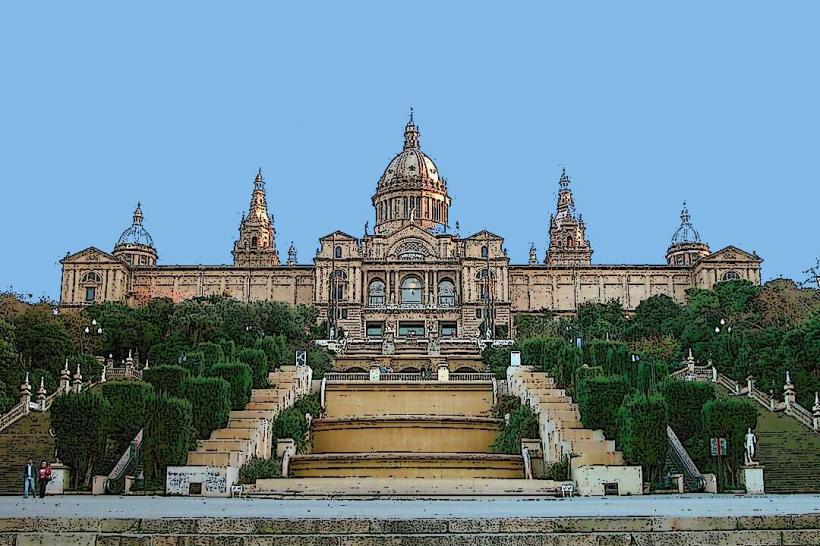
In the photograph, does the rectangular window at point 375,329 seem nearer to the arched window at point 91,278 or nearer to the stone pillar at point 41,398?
the arched window at point 91,278

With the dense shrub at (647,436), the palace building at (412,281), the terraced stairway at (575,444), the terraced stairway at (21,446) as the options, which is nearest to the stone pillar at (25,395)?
the terraced stairway at (21,446)

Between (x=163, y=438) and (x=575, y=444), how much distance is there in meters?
11.8

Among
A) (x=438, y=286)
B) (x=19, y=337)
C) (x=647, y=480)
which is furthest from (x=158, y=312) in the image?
(x=647, y=480)

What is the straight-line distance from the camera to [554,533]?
1484 cm

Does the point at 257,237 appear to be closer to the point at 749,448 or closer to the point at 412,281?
the point at 412,281

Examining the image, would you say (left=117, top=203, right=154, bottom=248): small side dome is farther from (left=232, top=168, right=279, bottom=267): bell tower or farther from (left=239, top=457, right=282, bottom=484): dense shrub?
(left=239, top=457, right=282, bottom=484): dense shrub

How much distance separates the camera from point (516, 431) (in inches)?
1403

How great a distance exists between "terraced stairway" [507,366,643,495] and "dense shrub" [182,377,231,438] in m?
10.6

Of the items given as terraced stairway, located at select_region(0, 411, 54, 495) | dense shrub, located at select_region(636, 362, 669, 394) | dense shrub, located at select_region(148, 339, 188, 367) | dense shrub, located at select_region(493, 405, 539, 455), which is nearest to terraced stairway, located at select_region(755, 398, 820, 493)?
dense shrub, located at select_region(636, 362, 669, 394)

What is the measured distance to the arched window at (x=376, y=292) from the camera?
310 feet

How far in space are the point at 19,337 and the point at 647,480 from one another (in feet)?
127

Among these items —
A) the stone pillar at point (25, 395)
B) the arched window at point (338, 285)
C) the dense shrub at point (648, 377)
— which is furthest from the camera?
the arched window at point (338, 285)

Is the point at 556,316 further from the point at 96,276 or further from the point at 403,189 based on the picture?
the point at 96,276

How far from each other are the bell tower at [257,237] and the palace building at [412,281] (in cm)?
1202
